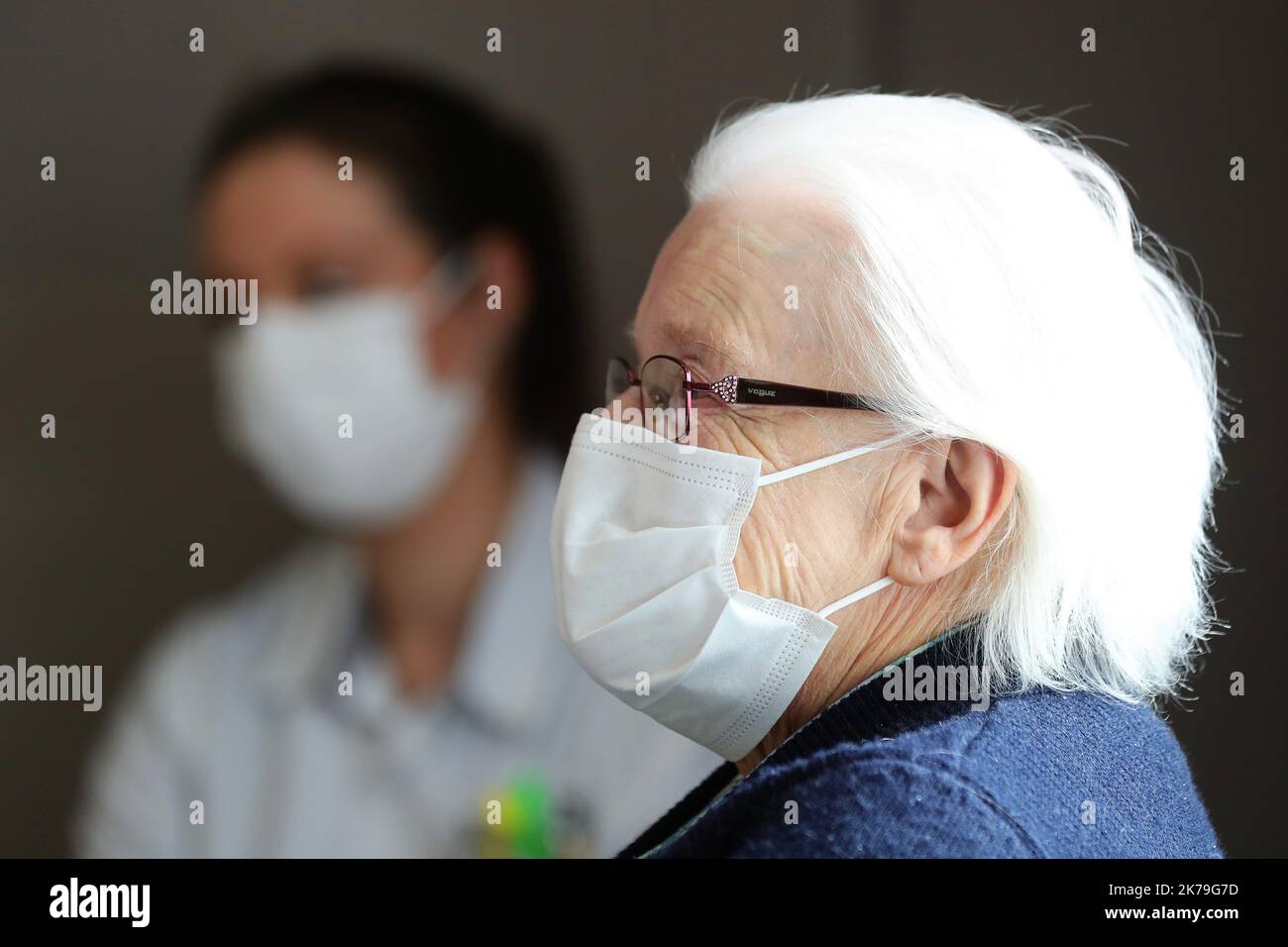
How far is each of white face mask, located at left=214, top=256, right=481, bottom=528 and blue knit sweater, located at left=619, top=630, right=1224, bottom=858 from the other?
5.06 feet

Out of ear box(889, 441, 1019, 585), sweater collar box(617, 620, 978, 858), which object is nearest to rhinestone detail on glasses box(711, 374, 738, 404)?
ear box(889, 441, 1019, 585)

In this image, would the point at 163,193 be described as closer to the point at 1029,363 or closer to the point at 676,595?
the point at 676,595

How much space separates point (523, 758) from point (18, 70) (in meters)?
2.08

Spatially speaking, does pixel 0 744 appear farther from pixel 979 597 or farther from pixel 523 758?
pixel 979 597

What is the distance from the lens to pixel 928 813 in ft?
2.42

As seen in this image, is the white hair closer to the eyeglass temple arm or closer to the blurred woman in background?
the eyeglass temple arm

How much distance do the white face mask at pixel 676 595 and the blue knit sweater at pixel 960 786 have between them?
75 millimetres

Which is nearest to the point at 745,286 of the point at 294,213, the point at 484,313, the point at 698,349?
the point at 698,349

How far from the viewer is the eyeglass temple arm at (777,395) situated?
3.15 feet

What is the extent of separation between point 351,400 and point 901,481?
63.2 inches

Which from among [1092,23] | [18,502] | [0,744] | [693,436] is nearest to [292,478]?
[18,502]

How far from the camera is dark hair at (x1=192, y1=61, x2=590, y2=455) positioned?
7.88 feet

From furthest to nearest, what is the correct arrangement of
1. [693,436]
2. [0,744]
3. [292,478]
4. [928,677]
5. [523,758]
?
[0,744], [292,478], [523,758], [693,436], [928,677]

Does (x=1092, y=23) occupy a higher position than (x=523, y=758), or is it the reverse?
(x=1092, y=23)
